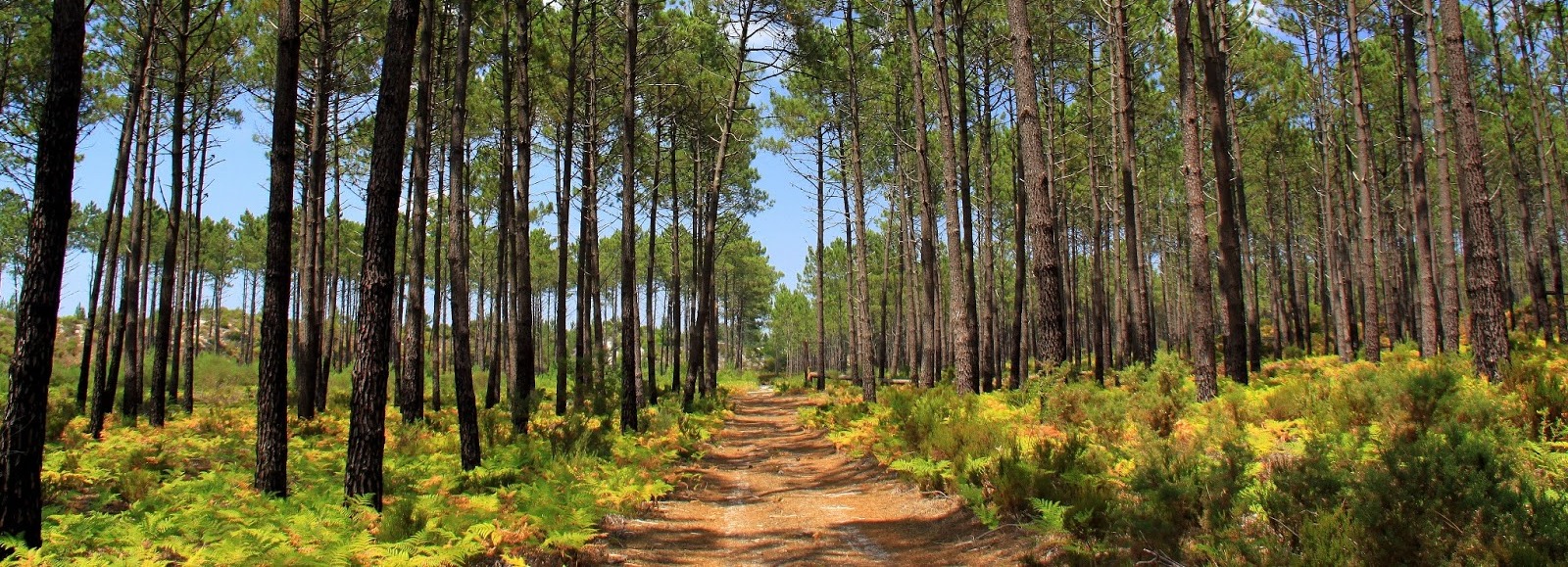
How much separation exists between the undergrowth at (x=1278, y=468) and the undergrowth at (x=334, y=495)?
346 cm

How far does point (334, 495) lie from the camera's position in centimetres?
704

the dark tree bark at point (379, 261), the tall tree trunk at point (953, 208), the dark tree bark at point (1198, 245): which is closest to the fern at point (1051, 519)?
the dark tree bark at point (379, 261)

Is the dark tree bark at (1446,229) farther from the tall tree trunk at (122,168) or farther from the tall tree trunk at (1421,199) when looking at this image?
the tall tree trunk at (122,168)

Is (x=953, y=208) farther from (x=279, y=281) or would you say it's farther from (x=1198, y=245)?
(x=279, y=281)

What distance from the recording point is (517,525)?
6.23 m

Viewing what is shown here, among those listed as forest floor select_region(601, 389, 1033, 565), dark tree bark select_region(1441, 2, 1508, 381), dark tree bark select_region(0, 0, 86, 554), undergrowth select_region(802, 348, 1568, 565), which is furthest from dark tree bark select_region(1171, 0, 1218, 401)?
dark tree bark select_region(0, 0, 86, 554)

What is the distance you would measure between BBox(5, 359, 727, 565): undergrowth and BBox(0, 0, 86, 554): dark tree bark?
353mm

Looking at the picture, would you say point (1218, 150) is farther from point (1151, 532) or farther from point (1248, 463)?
point (1151, 532)

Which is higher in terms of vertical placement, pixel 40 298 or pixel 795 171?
pixel 795 171

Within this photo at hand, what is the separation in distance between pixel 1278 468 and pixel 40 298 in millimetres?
Result: 8110

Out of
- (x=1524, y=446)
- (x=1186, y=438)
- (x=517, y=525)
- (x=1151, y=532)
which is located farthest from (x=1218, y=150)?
(x=517, y=525)

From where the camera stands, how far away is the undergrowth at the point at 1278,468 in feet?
12.3

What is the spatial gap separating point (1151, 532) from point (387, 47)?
7.09 m

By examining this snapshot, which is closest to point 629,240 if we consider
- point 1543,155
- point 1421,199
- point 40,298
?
point 40,298
